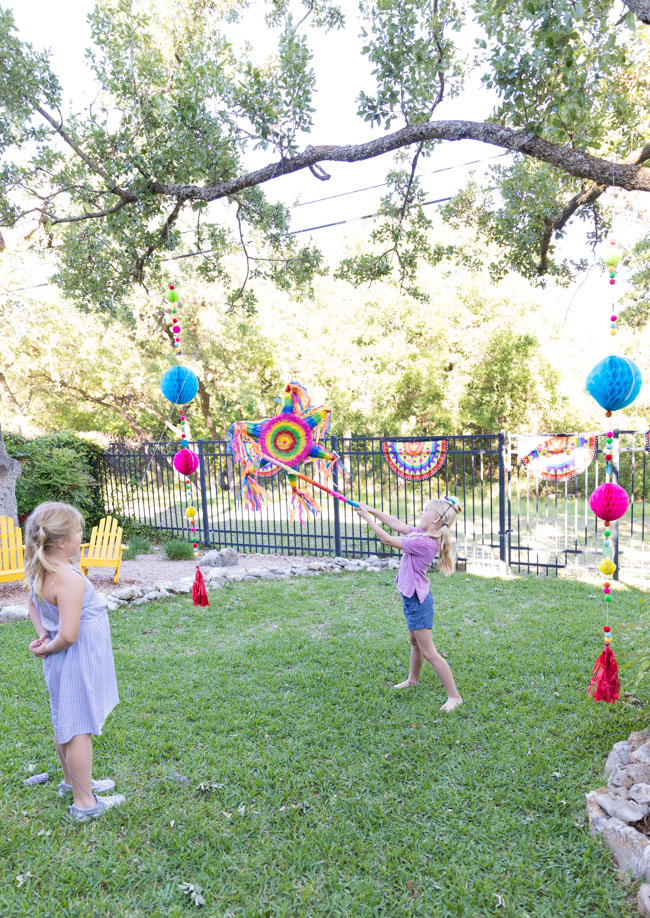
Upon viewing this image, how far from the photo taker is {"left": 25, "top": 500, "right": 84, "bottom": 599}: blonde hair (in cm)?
262

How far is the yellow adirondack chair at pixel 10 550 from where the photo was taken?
23.4ft

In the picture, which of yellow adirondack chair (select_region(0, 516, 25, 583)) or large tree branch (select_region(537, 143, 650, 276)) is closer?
large tree branch (select_region(537, 143, 650, 276))

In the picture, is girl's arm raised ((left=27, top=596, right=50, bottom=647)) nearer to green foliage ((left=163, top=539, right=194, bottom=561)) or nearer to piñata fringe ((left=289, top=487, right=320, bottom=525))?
piñata fringe ((left=289, top=487, right=320, bottom=525))

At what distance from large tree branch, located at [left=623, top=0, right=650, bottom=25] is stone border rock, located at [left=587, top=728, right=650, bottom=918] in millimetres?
3837

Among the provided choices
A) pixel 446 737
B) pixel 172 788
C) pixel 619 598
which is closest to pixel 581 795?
pixel 446 737

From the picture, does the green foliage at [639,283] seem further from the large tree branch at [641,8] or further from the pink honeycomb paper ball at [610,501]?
the pink honeycomb paper ball at [610,501]

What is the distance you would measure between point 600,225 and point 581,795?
Answer: 18.3ft

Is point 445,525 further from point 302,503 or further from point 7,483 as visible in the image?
point 7,483

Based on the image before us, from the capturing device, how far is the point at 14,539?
23.7 ft

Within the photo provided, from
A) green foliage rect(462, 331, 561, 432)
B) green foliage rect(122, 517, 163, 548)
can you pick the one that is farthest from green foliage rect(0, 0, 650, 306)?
green foliage rect(462, 331, 561, 432)

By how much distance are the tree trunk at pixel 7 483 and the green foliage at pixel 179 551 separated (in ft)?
8.12

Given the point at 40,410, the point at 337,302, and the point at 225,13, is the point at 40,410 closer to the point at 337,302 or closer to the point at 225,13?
the point at 337,302

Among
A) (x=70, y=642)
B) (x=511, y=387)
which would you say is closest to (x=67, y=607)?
(x=70, y=642)

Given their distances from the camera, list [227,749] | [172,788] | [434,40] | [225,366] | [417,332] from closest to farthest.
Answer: [172,788] < [227,749] < [434,40] < [417,332] < [225,366]
